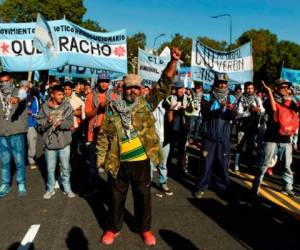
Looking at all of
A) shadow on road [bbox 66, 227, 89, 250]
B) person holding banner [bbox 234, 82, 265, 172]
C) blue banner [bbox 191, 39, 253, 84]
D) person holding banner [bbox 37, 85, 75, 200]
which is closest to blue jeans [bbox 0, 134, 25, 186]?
person holding banner [bbox 37, 85, 75, 200]

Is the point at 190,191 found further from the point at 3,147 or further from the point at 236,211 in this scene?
the point at 3,147

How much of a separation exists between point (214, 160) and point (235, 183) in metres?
1.06

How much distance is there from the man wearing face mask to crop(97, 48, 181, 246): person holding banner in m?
2.22

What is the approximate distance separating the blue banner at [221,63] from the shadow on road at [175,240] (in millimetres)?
5570

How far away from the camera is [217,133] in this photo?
664 cm

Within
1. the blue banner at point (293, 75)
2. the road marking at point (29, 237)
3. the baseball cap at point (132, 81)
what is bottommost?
the road marking at point (29, 237)

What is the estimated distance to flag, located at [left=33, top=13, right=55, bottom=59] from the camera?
729 cm

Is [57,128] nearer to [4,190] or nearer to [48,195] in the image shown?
[48,195]

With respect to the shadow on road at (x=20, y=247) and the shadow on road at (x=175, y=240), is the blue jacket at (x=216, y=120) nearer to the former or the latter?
the shadow on road at (x=175, y=240)

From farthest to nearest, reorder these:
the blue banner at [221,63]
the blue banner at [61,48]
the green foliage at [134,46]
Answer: the green foliage at [134,46]
the blue banner at [221,63]
the blue banner at [61,48]

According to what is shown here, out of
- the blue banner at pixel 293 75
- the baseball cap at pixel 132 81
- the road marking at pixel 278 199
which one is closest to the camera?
the baseball cap at pixel 132 81

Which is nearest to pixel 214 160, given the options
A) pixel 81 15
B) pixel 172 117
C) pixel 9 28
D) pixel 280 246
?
pixel 172 117

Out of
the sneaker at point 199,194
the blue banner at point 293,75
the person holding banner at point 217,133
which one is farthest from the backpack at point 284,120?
the blue banner at point 293,75

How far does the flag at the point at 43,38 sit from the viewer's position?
729cm
